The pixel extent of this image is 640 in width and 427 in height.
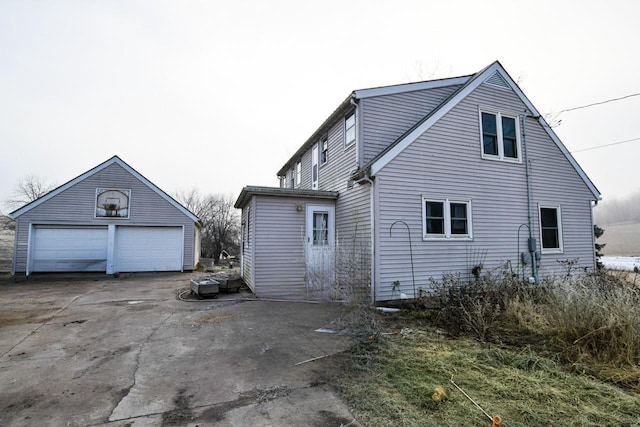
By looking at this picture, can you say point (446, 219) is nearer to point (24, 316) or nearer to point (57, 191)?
point (24, 316)

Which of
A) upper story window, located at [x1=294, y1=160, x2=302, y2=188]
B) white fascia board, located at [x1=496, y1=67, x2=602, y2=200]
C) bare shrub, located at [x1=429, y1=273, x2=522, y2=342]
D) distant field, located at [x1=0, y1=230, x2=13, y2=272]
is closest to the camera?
bare shrub, located at [x1=429, y1=273, x2=522, y2=342]

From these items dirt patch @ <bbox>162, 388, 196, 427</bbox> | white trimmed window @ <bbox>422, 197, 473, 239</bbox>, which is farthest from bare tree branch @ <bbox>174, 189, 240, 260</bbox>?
dirt patch @ <bbox>162, 388, 196, 427</bbox>

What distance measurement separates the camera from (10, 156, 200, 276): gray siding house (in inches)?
579

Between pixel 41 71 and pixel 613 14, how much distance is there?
16.7 meters

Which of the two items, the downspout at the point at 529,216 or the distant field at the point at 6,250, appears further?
the distant field at the point at 6,250

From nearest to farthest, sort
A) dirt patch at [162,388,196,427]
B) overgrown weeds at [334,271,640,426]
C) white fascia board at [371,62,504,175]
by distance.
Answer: dirt patch at [162,388,196,427] → overgrown weeds at [334,271,640,426] → white fascia board at [371,62,504,175]

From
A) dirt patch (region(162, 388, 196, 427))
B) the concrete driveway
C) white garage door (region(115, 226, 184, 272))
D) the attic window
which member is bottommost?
the concrete driveway

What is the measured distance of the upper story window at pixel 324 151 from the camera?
11328 millimetres

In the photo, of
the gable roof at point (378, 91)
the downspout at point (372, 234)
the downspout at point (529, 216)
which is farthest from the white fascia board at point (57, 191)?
the downspout at point (529, 216)

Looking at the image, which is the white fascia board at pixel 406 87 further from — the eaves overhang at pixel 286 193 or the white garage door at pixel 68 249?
the white garage door at pixel 68 249

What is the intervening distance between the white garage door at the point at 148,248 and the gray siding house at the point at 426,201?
8.32m

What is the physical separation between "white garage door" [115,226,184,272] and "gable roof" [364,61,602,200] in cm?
1264

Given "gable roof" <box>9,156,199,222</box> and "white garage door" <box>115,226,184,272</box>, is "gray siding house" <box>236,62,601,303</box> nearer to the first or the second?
"white garage door" <box>115,226,184,272</box>

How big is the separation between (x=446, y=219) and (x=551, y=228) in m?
4.30
